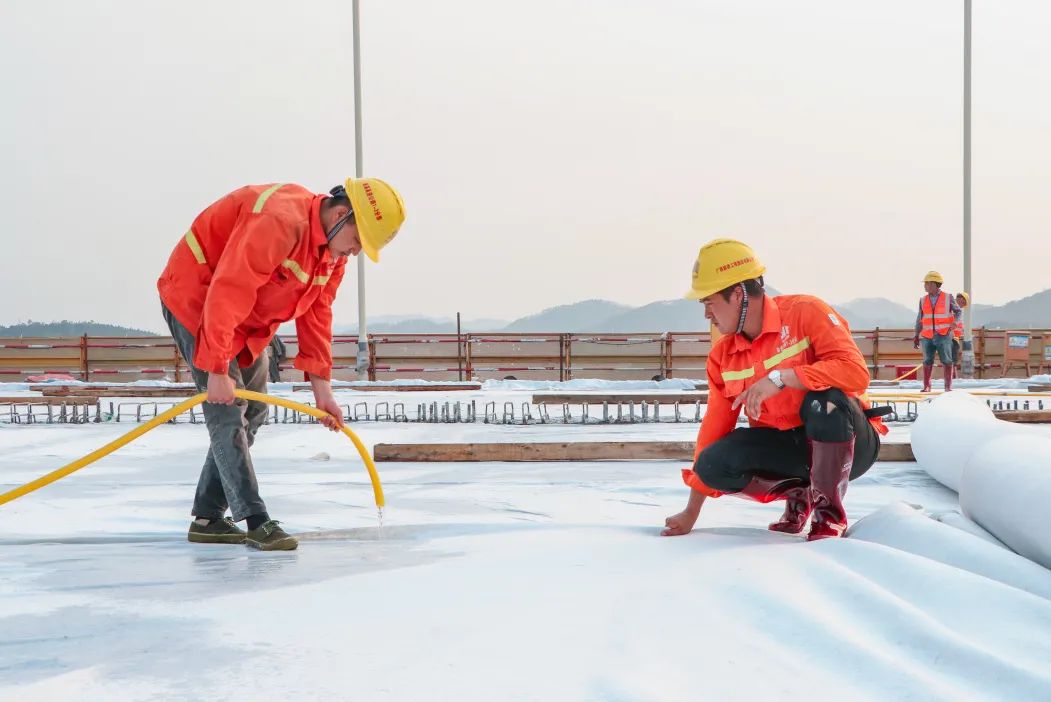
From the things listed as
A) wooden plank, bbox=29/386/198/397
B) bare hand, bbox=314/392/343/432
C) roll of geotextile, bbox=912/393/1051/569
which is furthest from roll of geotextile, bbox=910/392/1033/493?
wooden plank, bbox=29/386/198/397

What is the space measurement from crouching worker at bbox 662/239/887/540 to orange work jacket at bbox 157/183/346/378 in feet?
4.61

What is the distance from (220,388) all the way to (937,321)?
35.5 feet

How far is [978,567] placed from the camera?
274 centimetres

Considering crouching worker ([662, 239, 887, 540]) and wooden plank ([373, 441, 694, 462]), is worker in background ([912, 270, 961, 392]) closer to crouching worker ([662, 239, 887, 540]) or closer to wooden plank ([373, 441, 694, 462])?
wooden plank ([373, 441, 694, 462])

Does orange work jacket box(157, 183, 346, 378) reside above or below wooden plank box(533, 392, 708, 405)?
above

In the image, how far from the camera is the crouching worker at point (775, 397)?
Result: 10.4ft

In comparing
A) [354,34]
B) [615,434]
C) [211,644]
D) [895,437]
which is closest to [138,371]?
[354,34]

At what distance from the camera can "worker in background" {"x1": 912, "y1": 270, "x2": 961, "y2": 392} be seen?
11898 mm

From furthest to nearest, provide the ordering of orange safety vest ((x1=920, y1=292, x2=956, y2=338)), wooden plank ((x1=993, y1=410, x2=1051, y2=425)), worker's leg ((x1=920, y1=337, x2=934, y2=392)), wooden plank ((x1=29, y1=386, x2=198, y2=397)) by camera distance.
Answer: worker's leg ((x1=920, y1=337, x2=934, y2=392)) → orange safety vest ((x1=920, y1=292, x2=956, y2=338)) → wooden plank ((x1=29, y1=386, x2=198, y2=397)) → wooden plank ((x1=993, y1=410, x2=1051, y2=425))

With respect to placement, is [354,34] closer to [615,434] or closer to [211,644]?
[615,434]

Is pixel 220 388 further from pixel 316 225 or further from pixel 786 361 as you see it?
pixel 786 361

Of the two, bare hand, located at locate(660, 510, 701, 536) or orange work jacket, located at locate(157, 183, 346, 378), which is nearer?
orange work jacket, located at locate(157, 183, 346, 378)

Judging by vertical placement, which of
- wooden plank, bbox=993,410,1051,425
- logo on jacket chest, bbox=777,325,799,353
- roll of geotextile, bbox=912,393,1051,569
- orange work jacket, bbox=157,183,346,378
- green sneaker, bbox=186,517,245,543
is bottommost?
wooden plank, bbox=993,410,1051,425

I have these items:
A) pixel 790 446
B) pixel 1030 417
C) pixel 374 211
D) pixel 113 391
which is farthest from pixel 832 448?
pixel 113 391
